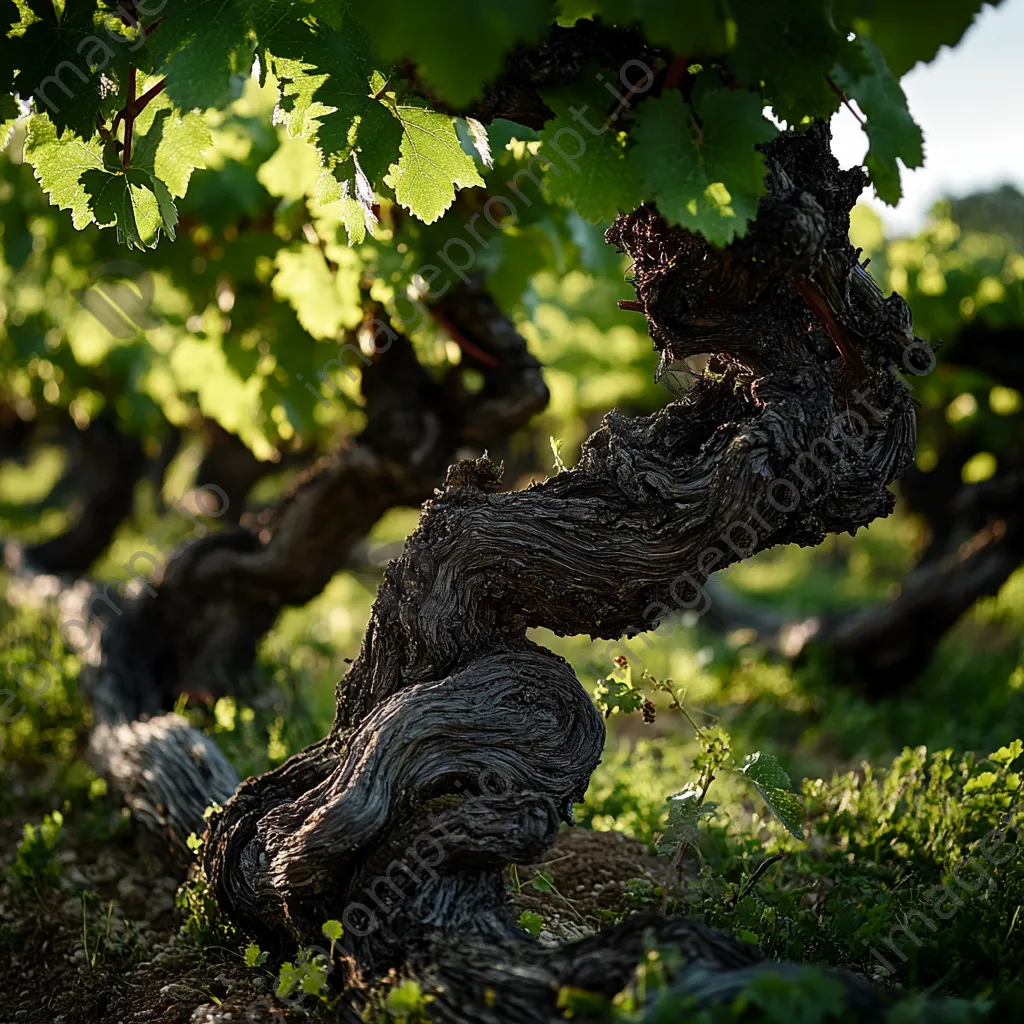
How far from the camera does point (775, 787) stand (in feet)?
8.36

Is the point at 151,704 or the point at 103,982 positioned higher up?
the point at 151,704

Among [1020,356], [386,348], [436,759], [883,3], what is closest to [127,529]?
[386,348]

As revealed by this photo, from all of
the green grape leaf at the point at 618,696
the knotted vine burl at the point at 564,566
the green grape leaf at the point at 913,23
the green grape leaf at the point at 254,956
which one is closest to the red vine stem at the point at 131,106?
the knotted vine burl at the point at 564,566

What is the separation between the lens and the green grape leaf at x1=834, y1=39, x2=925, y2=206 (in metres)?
2.19

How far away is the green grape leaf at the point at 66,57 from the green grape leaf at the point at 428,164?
0.69m

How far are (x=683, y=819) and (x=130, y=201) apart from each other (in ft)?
6.94

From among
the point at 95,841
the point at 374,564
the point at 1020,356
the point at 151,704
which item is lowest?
the point at 95,841

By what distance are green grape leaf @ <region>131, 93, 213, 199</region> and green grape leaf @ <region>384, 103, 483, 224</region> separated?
49cm

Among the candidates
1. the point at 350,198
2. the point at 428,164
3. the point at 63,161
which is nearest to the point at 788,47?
the point at 428,164

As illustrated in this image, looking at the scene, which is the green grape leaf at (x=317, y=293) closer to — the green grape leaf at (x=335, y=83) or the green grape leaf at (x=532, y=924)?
the green grape leaf at (x=335, y=83)

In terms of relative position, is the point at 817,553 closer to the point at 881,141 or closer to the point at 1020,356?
the point at 1020,356

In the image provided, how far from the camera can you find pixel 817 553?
1329 centimetres

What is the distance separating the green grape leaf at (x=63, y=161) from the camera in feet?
8.03

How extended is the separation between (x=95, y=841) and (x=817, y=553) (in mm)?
11061
